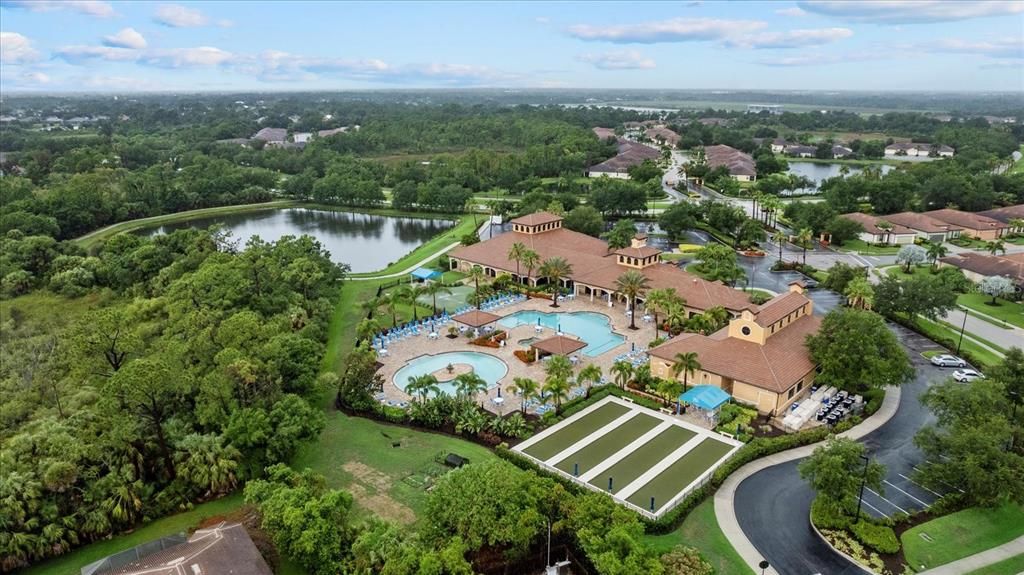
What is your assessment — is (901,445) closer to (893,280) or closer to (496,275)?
(893,280)

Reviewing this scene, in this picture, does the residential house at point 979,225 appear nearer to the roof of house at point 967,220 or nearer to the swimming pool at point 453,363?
the roof of house at point 967,220

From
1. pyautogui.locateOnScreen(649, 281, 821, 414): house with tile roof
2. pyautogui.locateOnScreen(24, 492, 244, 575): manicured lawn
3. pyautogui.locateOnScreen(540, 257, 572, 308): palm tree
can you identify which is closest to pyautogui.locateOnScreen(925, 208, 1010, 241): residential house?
pyautogui.locateOnScreen(649, 281, 821, 414): house with tile roof

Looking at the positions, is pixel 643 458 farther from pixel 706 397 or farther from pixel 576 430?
pixel 706 397

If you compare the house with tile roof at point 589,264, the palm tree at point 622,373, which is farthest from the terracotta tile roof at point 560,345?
the house with tile roof at point 589,264

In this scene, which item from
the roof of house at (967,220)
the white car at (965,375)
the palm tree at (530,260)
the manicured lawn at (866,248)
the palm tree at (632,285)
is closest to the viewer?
the white car at (965,375)

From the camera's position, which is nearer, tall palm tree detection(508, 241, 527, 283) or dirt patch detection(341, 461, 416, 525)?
dirt patch detection(341, 461, 416, 525)

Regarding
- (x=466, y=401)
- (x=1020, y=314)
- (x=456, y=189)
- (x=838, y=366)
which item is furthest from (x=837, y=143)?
(x=466, y=401)

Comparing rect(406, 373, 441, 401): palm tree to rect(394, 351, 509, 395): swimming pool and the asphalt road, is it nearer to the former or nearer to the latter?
rect(394, 351, 509, 395): swimming pool
